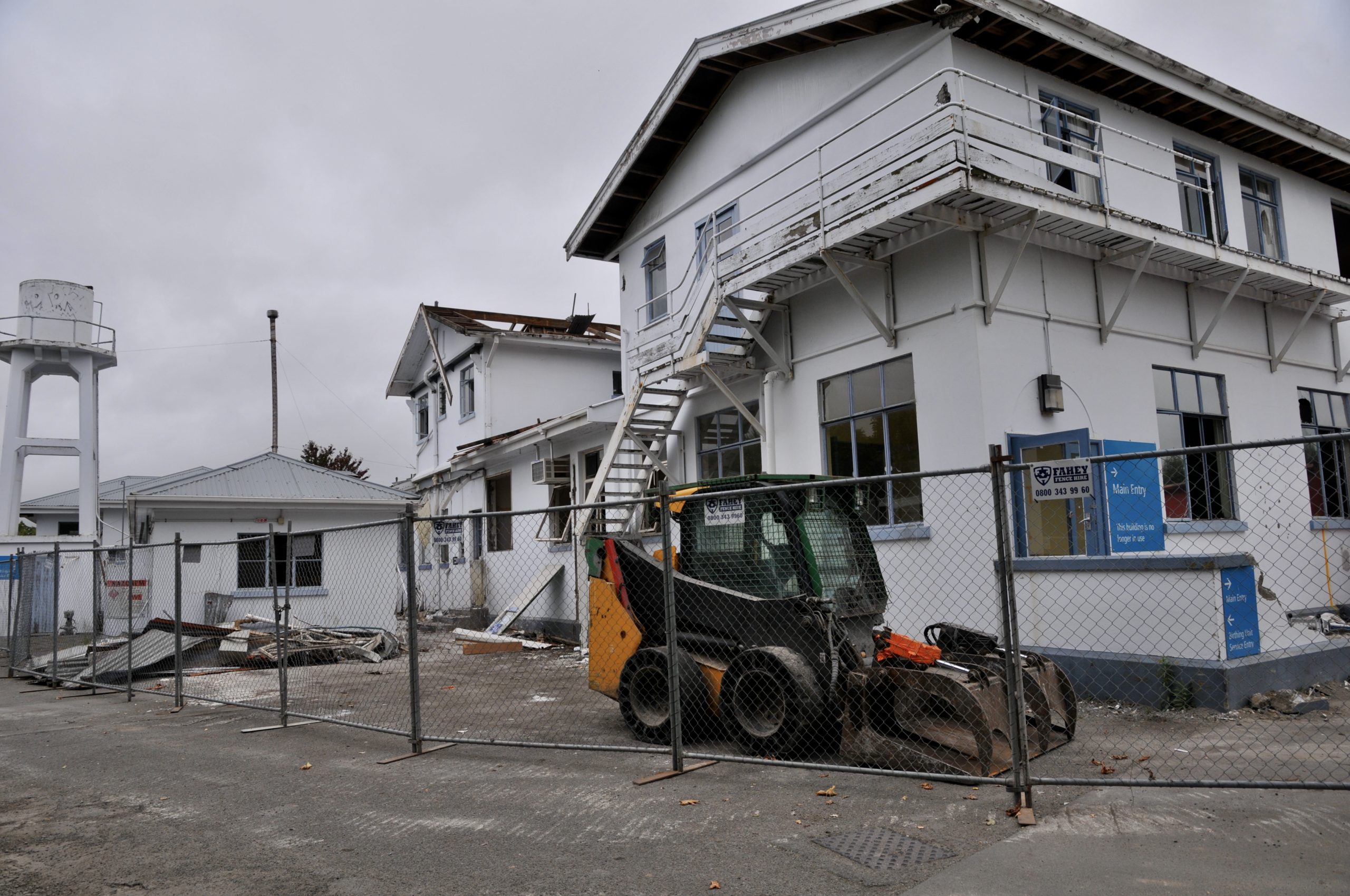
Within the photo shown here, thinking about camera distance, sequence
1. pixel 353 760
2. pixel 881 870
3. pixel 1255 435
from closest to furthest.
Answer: pixel 881 870, pixel 353 760, pixel 1255 435

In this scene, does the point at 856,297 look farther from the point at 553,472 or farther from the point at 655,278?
the point at 553,472

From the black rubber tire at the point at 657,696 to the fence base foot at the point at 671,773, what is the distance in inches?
22.0

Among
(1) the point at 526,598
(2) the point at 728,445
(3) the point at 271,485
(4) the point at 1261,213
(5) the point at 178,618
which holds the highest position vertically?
(4) the point at 1261,213

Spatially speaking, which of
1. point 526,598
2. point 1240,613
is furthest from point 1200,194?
point 526,598

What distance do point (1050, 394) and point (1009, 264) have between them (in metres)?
1.67

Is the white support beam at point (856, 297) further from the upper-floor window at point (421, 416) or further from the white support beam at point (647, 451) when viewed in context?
the upper-floor window at point (421, 416)

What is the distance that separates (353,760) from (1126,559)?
749cm

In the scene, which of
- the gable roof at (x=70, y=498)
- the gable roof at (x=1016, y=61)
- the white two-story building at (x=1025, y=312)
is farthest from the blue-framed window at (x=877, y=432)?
the gable roof at (x=70, y=498)

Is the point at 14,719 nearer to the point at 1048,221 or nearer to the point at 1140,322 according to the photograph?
the point at 1048,221

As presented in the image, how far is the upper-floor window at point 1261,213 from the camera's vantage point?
14.5 m

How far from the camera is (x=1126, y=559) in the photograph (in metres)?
9.01

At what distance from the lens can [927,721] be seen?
20.3 ft

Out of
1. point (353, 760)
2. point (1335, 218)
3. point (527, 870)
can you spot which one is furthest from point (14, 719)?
point (1335, 218)

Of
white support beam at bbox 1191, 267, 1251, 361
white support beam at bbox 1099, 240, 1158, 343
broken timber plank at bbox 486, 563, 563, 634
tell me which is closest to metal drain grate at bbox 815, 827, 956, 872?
white support beam at bbox 1099, 240, 1158, 343
